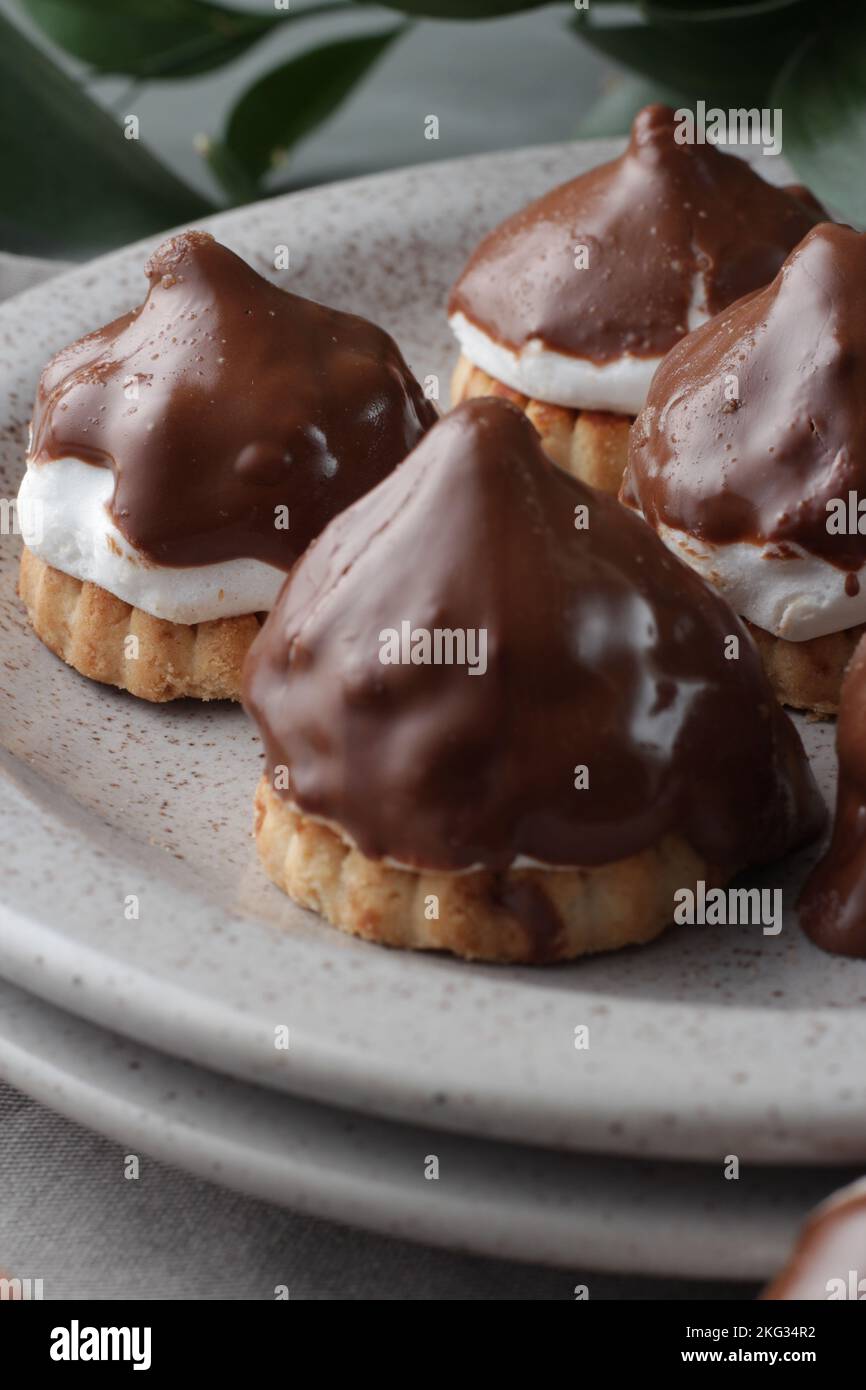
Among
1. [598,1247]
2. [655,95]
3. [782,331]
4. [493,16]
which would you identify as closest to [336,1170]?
[598,1247]

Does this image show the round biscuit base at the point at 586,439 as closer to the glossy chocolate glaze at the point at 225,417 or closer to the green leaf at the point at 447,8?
the glossy chocolate glaze at the point at 225,417

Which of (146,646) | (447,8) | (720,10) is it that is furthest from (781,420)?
(720,10)

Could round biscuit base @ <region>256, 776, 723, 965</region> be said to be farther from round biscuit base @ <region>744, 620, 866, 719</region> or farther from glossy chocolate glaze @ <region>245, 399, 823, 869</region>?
round biscuit base @ <region>744, 620, 866, 719</region>

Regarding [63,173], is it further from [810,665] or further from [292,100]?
[810,665]

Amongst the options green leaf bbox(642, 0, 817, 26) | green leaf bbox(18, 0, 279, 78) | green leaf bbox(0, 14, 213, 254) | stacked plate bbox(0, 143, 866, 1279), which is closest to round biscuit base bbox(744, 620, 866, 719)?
stacked plate bbox(0, 143, 866, 1279)

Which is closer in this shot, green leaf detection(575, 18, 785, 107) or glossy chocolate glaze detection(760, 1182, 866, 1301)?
glossy chocolate glaze detection(760, 1182, 866, 1301)

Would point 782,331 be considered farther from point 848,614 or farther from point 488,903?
point 488,903

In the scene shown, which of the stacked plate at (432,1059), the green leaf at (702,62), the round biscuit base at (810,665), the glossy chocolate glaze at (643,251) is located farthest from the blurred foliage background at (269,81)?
the stacked plate at (432,1059)
